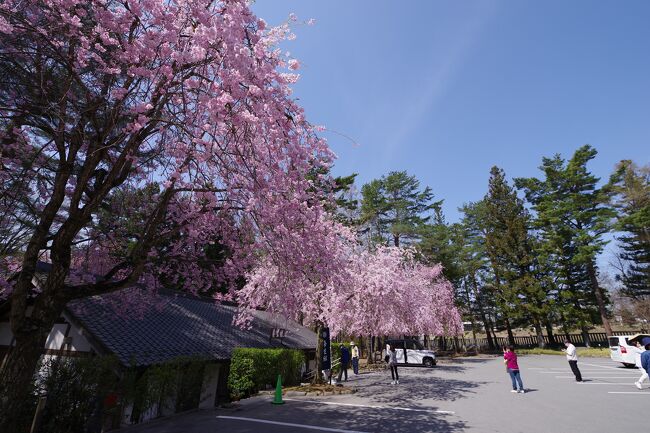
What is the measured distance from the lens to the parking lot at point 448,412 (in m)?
7.81

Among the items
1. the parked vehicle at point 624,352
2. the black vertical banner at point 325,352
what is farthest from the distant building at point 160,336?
the parked vehicle at point 624,352

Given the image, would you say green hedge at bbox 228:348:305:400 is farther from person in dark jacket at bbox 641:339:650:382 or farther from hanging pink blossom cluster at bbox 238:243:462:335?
person in dark jacket at bbox 641:339:650:382

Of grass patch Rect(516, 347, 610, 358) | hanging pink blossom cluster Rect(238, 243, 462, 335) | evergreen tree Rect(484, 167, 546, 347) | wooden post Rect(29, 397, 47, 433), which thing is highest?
evergreen tree Rect(484, 167, 546, 347)

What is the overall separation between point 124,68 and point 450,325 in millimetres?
36168

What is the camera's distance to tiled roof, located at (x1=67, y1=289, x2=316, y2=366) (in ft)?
34.6

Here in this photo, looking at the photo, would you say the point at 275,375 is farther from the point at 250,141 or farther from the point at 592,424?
the point at 250,141

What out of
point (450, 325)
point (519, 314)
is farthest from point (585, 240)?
point (450, 325)

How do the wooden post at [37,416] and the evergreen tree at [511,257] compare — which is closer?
the wooden post at [37,416]

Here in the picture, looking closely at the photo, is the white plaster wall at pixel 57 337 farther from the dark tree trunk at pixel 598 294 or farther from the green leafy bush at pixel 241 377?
the dark tree trunk at pixel 598 294

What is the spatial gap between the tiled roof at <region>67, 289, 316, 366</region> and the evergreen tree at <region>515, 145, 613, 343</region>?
2817cm

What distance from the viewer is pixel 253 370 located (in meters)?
14.0

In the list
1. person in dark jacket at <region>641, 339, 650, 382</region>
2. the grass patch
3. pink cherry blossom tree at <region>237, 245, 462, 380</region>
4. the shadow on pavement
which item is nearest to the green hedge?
pink cherry blossom tree at <region>237, 245, 462, 380</region>

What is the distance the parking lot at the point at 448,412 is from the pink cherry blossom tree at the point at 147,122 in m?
4.40

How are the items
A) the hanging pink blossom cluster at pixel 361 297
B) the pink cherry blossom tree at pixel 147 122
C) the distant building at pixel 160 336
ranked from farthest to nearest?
1. the hanging pink blossom cluster at pixel 361 297
2. the distant building at pixel 160 336
3. the pink cherry blossom tree at pixel 147 122
